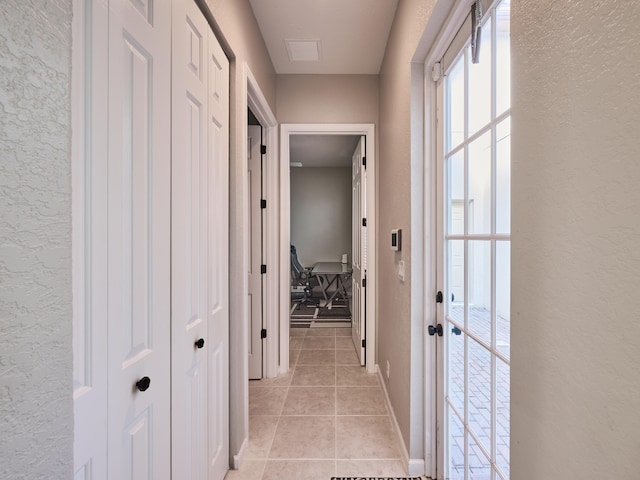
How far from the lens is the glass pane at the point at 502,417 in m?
0.92

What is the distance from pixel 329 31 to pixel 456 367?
91.7 inches

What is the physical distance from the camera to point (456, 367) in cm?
129

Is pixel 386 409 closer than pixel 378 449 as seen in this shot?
No

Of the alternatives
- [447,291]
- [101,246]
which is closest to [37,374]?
[101,246]

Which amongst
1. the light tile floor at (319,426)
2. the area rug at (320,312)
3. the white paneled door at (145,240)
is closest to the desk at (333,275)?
the area rug at (320,312)

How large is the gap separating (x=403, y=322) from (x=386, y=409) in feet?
2.95

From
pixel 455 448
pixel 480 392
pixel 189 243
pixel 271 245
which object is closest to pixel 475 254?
pixel 480 392

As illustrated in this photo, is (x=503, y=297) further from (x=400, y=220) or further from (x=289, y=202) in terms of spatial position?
(x=289, y=202)

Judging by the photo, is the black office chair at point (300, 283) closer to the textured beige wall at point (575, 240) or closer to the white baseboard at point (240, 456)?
the white baseboard at point (240, 456)

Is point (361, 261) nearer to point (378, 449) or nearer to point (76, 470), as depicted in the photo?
point (378, 449)

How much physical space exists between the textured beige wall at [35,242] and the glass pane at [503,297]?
3.59ft

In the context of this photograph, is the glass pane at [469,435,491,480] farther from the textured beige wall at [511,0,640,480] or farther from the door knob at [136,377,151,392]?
the door knob at [136,377,151,392]

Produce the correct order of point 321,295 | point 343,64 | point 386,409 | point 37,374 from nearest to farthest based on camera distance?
point 37,374 < point 386,409 < point 343,64 < point 321,295

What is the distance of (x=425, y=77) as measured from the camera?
1.53 meters
